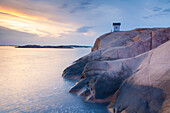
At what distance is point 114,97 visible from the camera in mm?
7594

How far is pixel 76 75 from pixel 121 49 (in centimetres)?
564

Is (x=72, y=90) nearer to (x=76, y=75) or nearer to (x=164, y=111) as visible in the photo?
(x=76, y=75)

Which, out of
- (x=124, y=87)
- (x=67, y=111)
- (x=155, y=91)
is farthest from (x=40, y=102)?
(x=155, y=91)

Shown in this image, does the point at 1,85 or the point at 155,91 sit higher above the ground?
the point at 155,91

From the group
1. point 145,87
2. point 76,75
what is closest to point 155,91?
point 145,87

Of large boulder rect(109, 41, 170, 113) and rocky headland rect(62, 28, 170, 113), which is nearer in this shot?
large boulder rect(109, 41, 170, 113)

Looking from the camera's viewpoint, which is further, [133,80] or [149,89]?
[133,80]

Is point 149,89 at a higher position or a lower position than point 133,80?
lower

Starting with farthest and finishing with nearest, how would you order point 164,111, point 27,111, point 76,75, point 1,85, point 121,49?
point 76,75
point 121,49
point 1,85
point 27,111
point 164,111

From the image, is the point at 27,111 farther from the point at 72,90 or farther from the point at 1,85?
the point at 1,85

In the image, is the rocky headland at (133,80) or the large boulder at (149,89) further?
the rocky headland at (133,80)

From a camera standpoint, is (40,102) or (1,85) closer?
(40,102)

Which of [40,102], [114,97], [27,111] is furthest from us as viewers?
[40,102]

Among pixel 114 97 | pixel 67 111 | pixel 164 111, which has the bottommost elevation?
pixel 67 111
